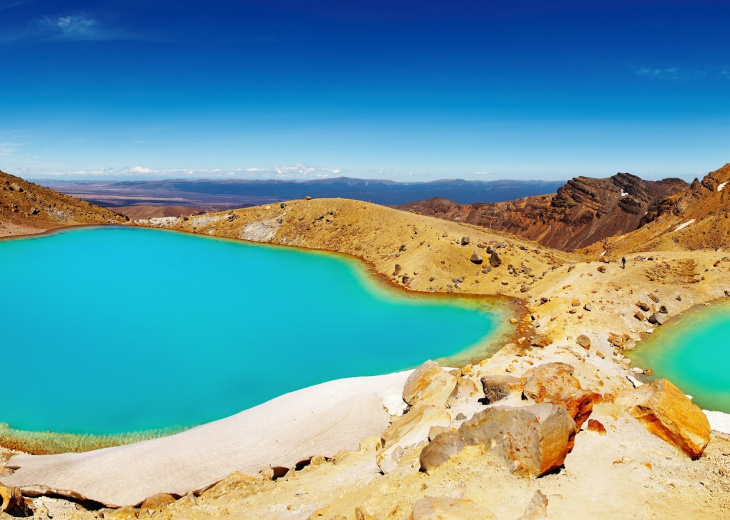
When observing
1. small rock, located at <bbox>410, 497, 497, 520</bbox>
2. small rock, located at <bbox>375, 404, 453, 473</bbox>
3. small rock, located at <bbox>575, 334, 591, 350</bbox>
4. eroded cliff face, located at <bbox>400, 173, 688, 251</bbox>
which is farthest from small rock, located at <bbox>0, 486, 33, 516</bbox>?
eroded cliff face, located at <bbox>400, 173, 688, 251</bbox>

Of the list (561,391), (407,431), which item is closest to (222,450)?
(407,431)

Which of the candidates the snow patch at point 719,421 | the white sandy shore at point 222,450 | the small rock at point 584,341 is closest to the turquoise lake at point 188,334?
the white sandy shore at point 222,450

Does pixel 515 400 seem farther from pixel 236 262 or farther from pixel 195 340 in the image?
pixel 236 262

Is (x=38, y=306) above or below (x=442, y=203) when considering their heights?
below

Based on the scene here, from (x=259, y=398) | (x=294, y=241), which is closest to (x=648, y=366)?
(x=259, y=398)

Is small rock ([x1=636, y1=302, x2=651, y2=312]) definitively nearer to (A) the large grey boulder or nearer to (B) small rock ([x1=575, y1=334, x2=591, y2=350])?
(B) small rock ([x1=575, y1=334, x2=591, y2=350])

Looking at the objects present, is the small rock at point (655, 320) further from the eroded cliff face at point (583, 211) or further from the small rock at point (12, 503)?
the eroded cliff face at point (583, 211)
